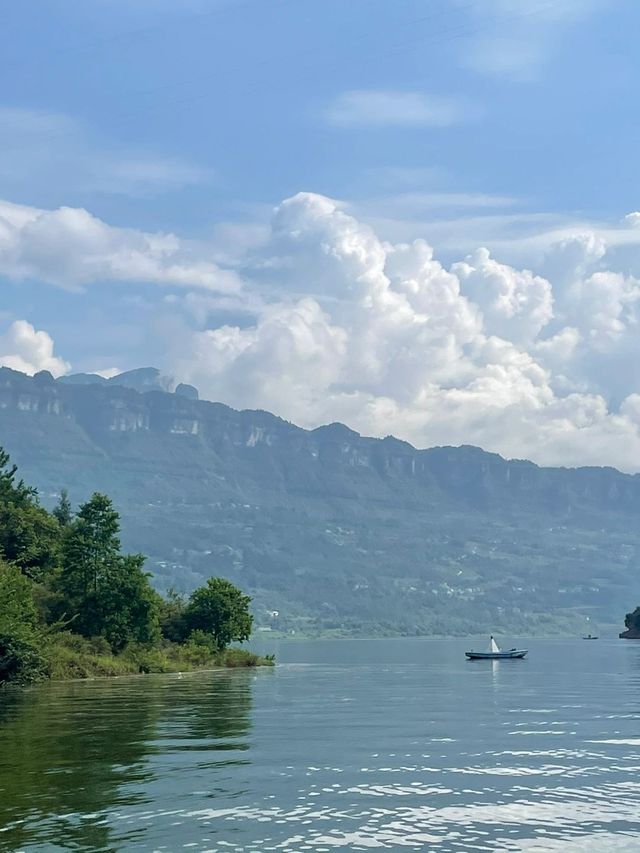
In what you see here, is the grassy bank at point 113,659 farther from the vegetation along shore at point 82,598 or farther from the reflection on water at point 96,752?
the reflection on water at point 96,752

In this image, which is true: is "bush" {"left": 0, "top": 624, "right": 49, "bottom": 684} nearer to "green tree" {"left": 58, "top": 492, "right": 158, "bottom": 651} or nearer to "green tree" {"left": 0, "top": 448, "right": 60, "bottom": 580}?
"green tree" {"left": 58, "top": 492, "right": 158, "bottom": 651}

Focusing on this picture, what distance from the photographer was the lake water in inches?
1452

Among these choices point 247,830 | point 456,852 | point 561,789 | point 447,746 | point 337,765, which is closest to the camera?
point 456,852

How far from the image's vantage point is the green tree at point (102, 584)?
447ft

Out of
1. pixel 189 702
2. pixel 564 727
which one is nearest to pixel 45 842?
pixel 564 727

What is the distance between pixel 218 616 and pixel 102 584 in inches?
1373

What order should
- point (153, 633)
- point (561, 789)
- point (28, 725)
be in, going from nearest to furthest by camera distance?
point (561, 789), point (28, 725), point (153, 633)

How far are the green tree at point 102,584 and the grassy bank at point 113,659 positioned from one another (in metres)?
2.25

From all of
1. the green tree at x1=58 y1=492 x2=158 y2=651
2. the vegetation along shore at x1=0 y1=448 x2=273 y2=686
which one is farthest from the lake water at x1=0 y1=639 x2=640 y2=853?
the green tree at x1=58 y1=492 x2=158 y2=651

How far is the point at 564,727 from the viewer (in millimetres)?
72875

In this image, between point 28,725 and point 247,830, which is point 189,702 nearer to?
point 28,725

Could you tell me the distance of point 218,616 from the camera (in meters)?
169

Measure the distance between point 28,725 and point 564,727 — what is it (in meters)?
33.7

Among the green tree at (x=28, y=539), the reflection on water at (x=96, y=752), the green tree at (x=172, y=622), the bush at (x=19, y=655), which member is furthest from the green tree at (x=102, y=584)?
the reflection on water at (x=96, y=752)
